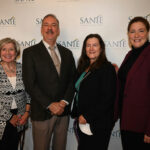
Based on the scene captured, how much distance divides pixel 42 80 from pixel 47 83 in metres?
0.07

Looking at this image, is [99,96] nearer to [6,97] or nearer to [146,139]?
[146,139]

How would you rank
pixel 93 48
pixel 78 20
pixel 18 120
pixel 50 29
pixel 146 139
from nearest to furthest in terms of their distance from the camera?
1. pixel 146 139
2. pixel 93 48
3. pixel 18 120
4. pixel 50 29
5. pixel 78 20

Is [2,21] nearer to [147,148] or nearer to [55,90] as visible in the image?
[55,90]

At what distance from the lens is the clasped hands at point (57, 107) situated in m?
1.85

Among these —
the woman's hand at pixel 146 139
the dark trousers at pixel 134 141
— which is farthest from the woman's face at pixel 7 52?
the woman's hand at pixel 146 139

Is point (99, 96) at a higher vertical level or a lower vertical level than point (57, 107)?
higher

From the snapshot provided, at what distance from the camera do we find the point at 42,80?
6.17ft

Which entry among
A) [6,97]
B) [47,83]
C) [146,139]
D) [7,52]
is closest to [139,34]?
[146,139]

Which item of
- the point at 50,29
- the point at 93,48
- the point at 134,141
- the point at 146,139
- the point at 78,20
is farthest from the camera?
the point at 78,20

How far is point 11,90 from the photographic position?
181 cm

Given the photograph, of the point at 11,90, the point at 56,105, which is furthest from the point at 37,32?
the point at 56,105

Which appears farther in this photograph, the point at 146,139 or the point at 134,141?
the point at 134,141

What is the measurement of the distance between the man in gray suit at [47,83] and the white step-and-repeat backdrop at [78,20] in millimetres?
516

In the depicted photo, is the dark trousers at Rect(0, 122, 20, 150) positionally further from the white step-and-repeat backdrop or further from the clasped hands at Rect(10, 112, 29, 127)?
the white step-and-repeat backdrop
